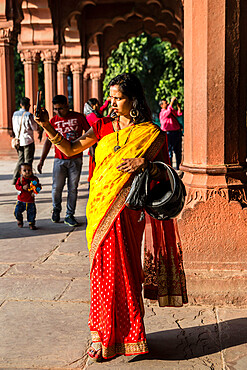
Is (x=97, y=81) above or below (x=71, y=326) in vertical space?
above

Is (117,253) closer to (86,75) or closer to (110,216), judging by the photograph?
(110,216)

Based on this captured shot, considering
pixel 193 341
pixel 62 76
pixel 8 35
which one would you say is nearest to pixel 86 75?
pixel 62 76

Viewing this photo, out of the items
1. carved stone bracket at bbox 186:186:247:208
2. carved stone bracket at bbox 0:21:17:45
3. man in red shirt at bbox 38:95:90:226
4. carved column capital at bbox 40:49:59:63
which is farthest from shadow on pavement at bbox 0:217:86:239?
carved column capital at bbox 40:49:59:63

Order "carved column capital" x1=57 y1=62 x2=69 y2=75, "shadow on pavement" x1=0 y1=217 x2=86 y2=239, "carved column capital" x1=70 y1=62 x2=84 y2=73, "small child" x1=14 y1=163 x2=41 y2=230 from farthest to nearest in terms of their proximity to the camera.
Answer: "carved column capital" x1=57 y1=62 x2=69 y2=75 < "carved column capital" x1=70 y1=62 x2=84 y2=73 < "small child" x1=14 y1=163 x2=41 y2=230 < "shadow on pavement" x1=0 y1=217 x2=86 y2=239

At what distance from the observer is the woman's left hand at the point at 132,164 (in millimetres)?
2566

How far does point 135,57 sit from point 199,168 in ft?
85.3

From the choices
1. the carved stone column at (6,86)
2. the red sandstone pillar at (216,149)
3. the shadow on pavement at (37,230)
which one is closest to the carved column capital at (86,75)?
the carved stone column at (6,86)

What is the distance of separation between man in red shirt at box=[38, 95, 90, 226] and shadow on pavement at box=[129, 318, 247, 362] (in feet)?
10.2

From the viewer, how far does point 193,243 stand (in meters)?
3.59

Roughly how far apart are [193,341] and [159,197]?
3.05 ft

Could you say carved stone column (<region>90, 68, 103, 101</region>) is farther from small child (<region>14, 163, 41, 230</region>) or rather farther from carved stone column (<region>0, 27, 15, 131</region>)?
small child (<region>14, 163, 41, 230</region>)

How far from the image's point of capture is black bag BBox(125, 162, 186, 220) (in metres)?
2.57

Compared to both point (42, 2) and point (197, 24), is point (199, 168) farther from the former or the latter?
point (42, 2)

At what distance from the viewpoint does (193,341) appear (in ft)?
9.66
